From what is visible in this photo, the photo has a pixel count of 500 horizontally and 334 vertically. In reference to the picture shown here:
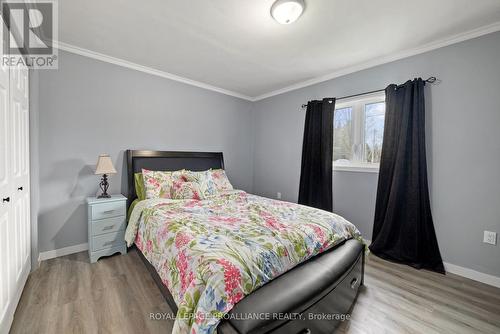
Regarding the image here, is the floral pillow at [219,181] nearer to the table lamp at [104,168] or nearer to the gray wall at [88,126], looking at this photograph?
the gray wall at [88,126]

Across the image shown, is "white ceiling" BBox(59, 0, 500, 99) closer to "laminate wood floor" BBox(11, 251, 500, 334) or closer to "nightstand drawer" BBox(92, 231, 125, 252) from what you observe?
"nightstand drawer" BBox(92, 231, 125, 252)

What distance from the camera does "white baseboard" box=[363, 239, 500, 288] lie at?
2.06 metres

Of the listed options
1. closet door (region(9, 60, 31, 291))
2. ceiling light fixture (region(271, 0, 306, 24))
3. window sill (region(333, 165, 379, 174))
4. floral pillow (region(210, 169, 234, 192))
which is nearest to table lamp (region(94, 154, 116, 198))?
closet door (region(9, 60, 31, 291))

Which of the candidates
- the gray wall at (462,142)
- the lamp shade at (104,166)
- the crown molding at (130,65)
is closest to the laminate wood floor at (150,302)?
the gray wall at (462,142)

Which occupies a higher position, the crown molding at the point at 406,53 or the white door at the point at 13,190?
the crown molding at the point at 406,53

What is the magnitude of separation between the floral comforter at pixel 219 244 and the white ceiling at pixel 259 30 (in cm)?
179

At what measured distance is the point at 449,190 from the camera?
2.31 meters

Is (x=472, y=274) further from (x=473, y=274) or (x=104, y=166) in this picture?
(x=104, y=166)

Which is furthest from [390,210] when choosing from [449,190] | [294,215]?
[294,215]

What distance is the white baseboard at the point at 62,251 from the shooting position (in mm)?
2405

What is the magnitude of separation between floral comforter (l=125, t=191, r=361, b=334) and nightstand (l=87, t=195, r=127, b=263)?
0.20 meters

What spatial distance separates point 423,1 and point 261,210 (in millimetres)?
2227

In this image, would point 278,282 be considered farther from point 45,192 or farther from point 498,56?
point 498,56

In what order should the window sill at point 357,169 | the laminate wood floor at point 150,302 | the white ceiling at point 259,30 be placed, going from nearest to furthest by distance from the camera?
the laminate wood floor at point 150,302 → the white ceiling at point 259,30 → the window sill at point 357,169
